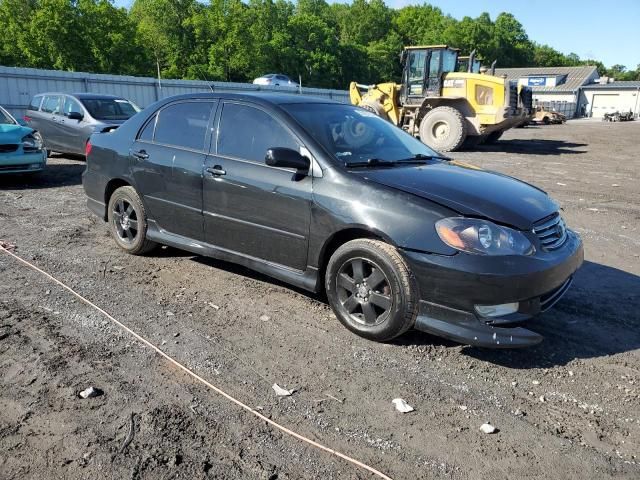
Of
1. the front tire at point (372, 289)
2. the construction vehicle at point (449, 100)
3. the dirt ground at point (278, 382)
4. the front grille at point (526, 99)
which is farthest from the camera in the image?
the front grille at point (526, 99)

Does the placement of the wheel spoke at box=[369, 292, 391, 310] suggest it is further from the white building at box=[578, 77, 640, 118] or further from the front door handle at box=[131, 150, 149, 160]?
the white building at box=[578, 77, 640, 118]

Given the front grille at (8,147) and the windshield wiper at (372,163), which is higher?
the windshield wiper at (372,163)

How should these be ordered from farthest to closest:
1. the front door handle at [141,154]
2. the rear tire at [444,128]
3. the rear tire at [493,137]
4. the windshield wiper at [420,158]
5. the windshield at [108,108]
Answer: the rear tire at [493,137], the rear tire at [444,128], the windshield at [108,108], the front door handle at [141,154], the windshield wiper at [420,158]

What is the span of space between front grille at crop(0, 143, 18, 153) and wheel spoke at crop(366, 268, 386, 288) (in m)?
8.31

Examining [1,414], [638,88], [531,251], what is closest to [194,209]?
[1,414]

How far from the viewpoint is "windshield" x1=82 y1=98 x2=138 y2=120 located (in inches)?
466

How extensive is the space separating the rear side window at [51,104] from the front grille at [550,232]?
11874mm

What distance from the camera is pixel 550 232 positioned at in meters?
3.70

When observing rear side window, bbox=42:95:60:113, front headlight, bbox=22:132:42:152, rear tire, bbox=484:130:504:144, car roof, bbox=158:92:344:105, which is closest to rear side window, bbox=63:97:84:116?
rear side window, bbox=42:95:60:113

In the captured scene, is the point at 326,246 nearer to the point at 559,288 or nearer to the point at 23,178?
the point at 559,288

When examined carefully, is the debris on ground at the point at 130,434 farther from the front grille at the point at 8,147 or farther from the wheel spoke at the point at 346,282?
the front grille at the point at 8,147

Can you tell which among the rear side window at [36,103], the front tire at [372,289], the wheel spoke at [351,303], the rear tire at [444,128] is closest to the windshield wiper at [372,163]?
the front tire at [372,289]

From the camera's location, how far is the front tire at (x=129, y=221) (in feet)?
17.5

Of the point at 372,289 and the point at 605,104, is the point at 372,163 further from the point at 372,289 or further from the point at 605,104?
the point at 605,104
